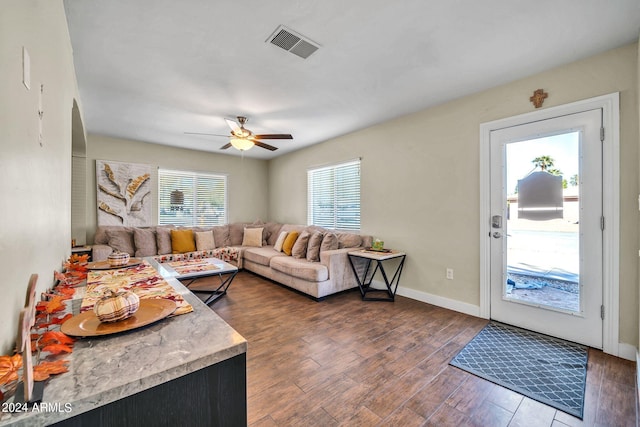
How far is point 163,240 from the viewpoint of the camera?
4848 mm

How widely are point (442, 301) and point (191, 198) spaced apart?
4942mm

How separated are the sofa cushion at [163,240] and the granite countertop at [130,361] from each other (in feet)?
14.7

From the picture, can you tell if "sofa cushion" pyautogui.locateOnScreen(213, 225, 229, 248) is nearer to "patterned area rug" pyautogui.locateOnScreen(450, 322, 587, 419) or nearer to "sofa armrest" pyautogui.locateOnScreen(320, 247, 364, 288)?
"sofa armrest" pyautogui.locateOnScreen(320, 247, 364, 288)

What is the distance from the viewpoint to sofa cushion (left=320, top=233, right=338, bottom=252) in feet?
12.9

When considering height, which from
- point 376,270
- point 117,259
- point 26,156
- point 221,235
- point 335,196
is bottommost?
point 376,270

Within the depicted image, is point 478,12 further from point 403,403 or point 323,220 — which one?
point 323,220

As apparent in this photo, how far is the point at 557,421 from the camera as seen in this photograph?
1.55 meters

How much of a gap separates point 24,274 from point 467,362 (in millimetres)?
2625

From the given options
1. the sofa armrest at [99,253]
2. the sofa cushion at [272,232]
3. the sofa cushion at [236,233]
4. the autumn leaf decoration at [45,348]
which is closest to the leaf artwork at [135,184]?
the sofa armrest at [99,253]

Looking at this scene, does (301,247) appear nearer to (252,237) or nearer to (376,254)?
(376,254)

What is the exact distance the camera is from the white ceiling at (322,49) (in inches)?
70.2

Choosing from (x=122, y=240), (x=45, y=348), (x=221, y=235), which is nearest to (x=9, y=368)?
(x=45, y=348)

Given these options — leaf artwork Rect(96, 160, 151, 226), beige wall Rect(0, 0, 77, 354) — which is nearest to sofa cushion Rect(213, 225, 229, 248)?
leaf artwork Rect(96, 160, 151, 226)

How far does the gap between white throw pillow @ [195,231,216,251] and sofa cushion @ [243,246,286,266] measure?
701 millimetres
